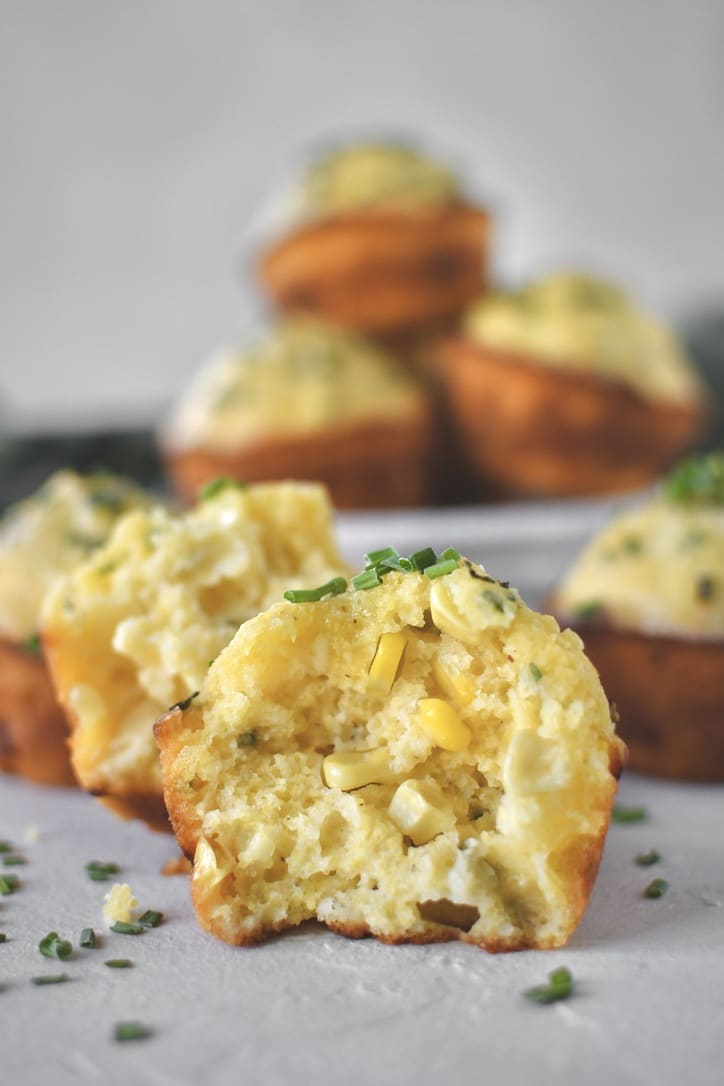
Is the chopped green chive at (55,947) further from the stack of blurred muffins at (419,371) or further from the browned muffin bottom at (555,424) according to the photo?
the browned muffin bottom at (555,424)

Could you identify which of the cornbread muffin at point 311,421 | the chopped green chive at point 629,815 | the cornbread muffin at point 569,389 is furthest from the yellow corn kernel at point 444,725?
the cornbread muffin at point 569,389

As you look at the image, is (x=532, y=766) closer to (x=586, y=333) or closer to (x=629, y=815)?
(x=629, y=815)

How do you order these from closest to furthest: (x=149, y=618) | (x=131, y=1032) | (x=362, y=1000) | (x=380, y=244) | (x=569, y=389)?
1. (x=131, y=1032)
2. (x=362, y=1000)
3. (x=149, y=618)
4. (x=569, y=389)
5. (x=380, y=244)

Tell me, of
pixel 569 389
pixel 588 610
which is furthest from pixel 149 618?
pixel 569 389

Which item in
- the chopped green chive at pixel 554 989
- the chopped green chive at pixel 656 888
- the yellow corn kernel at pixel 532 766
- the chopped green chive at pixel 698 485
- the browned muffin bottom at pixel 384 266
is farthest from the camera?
the browned muffin bottom at pixel 384 266

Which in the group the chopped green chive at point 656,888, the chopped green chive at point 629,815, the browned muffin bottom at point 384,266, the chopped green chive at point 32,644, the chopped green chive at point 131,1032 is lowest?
the chopped green chive at point 629,815

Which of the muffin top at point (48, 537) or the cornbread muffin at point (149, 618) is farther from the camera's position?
the muffin top at point (48, 537)

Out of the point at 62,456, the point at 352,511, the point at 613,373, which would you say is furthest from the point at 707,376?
the point at 62,456

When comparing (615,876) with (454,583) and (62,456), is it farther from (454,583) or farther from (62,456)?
(62,456)
